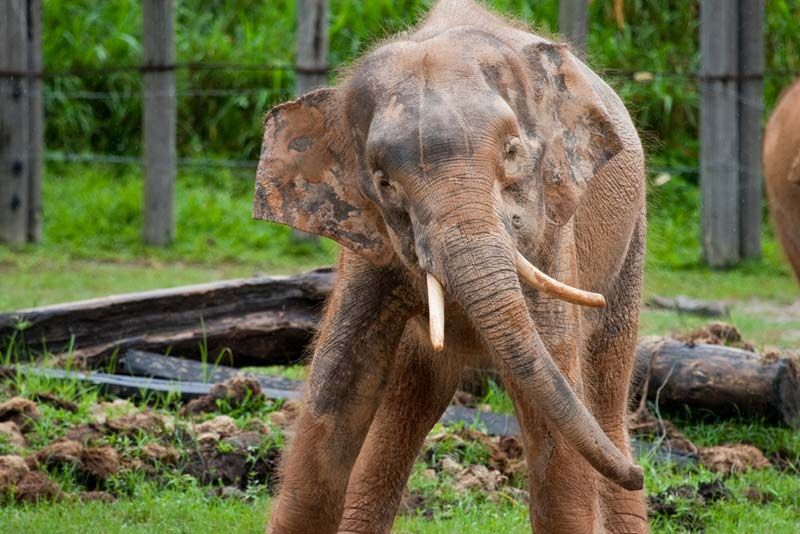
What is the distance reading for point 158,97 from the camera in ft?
39.5

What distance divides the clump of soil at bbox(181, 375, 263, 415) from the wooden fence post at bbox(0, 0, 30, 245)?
6.15 metres

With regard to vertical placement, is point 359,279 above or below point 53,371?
above

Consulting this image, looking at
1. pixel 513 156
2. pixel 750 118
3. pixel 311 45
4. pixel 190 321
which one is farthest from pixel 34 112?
pixel 513 156

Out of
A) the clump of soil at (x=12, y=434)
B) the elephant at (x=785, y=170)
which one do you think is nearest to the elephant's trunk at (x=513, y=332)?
the clump of soil at (x=12, y=434)

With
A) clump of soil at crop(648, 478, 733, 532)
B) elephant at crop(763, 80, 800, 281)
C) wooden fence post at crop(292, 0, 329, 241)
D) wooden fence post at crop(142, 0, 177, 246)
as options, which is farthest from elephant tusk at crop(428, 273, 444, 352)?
wooden fence post at crop(142, 0, 177, 246)

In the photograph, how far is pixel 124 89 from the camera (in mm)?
15461

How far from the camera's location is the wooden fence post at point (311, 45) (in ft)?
39.0

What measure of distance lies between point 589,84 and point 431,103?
762 mm

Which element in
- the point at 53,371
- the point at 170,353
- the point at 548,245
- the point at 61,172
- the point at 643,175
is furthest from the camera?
the point at 61,172

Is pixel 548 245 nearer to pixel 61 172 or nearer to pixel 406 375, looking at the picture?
pixel 406 375

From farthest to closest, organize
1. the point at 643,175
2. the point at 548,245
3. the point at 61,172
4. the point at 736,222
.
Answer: the point at 61,172 → the point at 736,222 → the point at 643,175 → the point at 548,245

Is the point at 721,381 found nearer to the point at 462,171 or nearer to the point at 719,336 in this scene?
the point at 719,336

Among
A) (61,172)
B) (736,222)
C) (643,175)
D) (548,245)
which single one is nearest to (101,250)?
(61,172)

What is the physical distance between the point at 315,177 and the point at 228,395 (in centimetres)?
250
